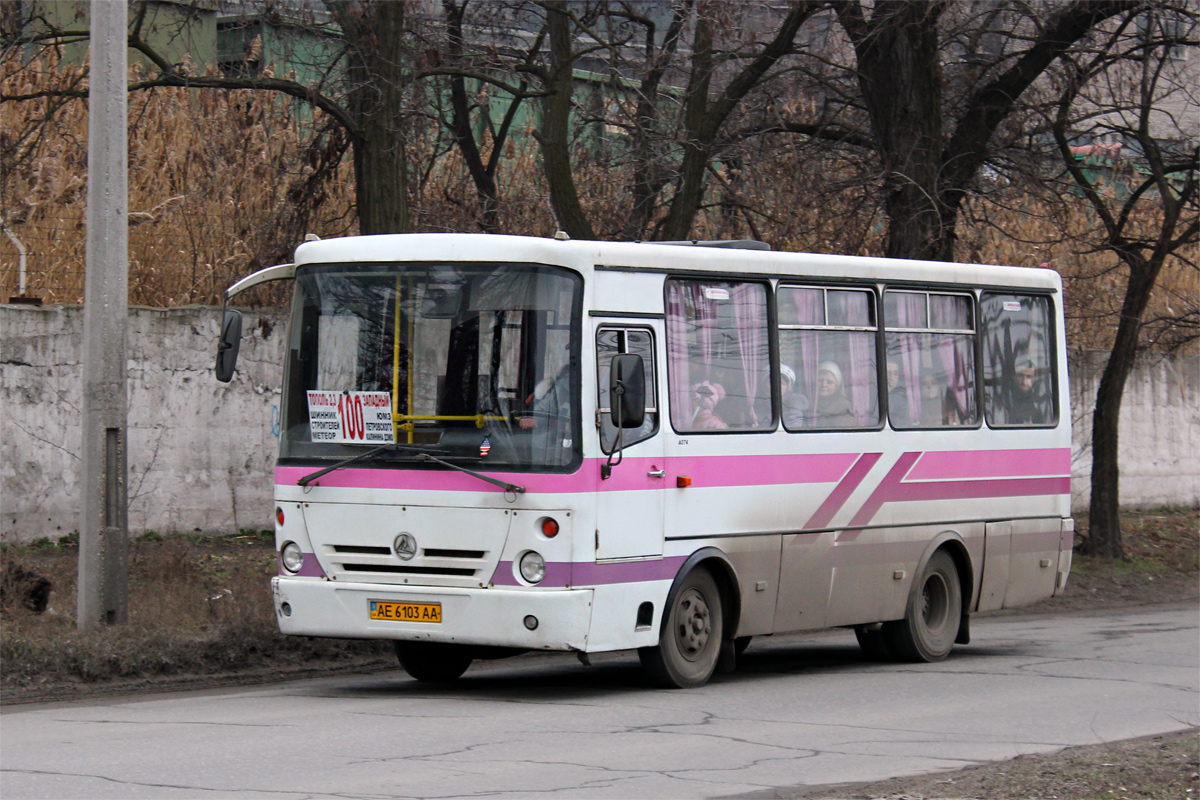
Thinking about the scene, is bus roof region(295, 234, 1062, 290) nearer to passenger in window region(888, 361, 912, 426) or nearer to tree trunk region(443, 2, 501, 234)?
passenger in window region(888, 361, 912, 426)

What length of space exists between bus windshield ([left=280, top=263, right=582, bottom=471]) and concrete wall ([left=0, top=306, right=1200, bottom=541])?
743cm

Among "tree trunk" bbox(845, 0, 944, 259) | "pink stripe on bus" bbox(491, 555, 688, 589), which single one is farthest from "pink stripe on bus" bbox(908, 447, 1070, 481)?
"tree trunk" bbox(845, 0, 944, 259)

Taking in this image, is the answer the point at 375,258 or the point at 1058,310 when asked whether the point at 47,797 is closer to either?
the point at 375,258

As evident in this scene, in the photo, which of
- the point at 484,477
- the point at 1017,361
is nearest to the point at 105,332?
the point at 484,477

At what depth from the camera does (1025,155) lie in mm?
21031

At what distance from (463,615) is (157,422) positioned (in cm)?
941

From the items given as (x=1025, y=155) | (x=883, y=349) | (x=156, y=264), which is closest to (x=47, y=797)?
(x=883, y=349)

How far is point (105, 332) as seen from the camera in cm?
1250

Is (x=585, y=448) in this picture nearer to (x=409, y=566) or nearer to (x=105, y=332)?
(x=409, y=566)

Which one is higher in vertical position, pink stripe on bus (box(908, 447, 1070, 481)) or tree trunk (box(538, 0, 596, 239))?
tree trunk (box(538, 0, 596, 239))

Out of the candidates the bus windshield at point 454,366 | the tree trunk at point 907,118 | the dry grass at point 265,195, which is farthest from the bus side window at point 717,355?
the dry grass at point 265,195

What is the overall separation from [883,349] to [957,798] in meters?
6.25

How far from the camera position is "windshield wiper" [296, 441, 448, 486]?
35.6 ft

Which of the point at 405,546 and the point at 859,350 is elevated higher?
the point at 859,350
